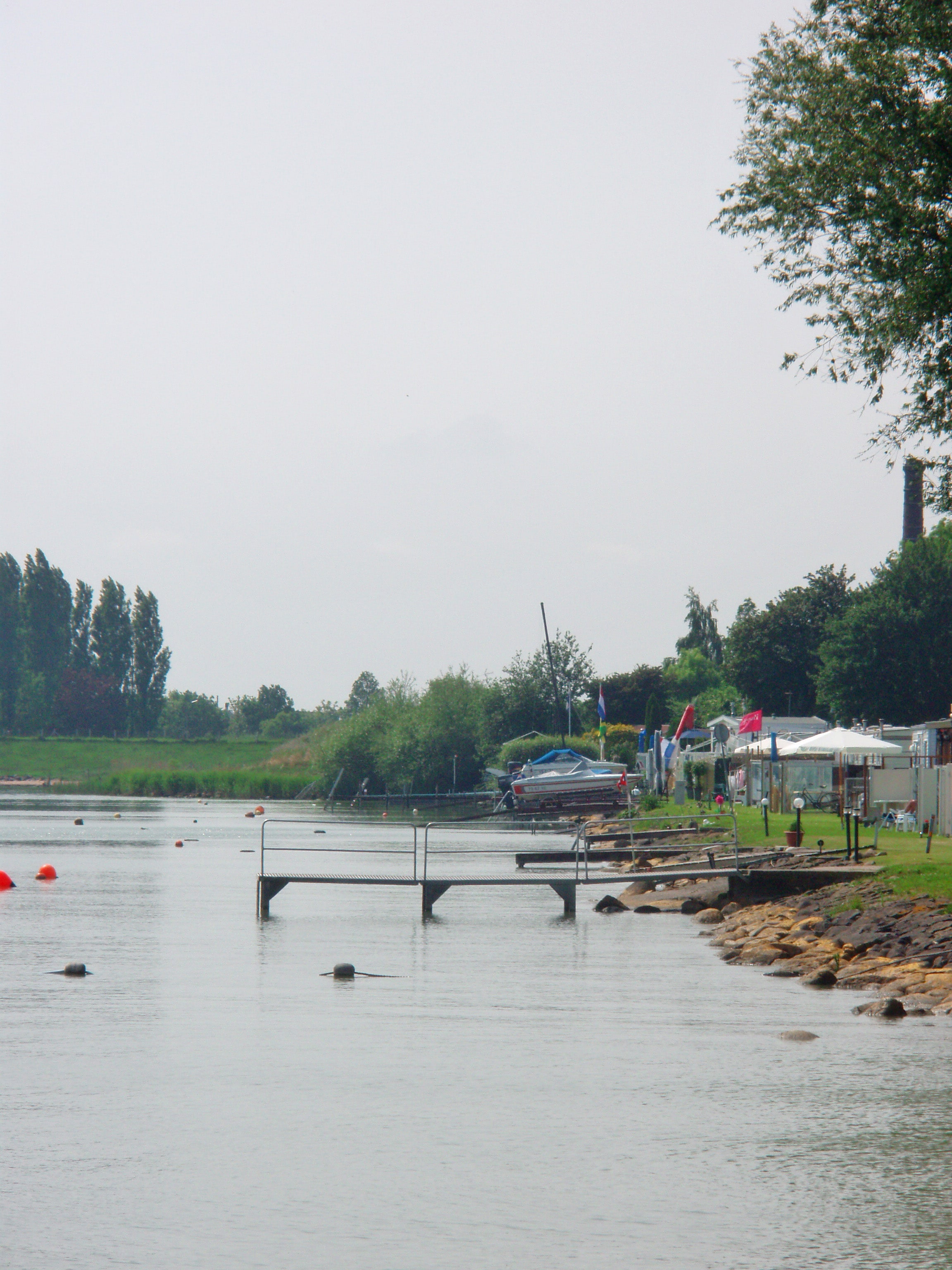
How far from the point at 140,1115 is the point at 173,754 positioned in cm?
13157

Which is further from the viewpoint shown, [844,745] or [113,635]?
[113,635]

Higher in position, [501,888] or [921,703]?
[921,703]

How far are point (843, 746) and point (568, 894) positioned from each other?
11.9 metres

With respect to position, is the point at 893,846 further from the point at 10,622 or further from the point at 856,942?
the point at 10,622

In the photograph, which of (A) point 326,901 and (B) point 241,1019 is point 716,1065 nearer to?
(B) point 241,1019

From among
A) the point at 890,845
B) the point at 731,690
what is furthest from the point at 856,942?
the point at 731,690

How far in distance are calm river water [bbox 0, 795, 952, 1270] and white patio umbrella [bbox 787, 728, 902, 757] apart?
15.3m

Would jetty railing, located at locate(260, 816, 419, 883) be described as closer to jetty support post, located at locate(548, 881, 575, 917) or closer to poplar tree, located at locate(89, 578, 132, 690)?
jetty support post, located at locate(548, 881, 575, 917)

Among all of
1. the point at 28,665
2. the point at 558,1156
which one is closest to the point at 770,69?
the point at 558,1156

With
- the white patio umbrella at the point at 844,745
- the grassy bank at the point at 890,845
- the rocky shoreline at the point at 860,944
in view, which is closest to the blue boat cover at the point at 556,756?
the grassy bank at the point at 890,845

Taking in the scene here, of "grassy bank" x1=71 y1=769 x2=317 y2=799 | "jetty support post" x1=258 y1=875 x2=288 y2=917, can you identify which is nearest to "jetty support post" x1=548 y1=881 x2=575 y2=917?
"jetty support post" x1=258 y1=875 x2=288 y2=917

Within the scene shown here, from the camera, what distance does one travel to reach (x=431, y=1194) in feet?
33.1

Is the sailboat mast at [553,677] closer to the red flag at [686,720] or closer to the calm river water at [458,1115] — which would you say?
the red flag at [686,720]

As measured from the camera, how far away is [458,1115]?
40.6ft
